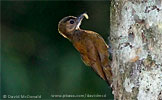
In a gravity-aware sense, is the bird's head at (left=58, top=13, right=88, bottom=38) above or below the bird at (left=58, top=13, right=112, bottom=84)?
above

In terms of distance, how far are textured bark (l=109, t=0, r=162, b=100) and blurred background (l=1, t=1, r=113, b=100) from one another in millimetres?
3434

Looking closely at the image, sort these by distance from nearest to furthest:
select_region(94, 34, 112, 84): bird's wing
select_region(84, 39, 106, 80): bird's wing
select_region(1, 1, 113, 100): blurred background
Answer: select_region(94, 34, 112, 84): bird's wing → select_region(84, 39, 106, 80): bird's wing → select_region(1, 1, 113, 100): blurred background

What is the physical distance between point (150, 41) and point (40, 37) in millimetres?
4452

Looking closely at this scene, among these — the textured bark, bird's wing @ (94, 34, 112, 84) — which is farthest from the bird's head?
the textured bark

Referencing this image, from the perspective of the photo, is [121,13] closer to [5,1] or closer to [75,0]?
[75,0]

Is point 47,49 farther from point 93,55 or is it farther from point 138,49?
point 138,49

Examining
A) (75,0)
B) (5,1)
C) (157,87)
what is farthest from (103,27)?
(157,87)

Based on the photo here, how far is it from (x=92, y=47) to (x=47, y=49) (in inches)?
102

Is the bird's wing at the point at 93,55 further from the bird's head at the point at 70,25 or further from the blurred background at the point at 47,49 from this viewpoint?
the blurred background at the point at 47,49

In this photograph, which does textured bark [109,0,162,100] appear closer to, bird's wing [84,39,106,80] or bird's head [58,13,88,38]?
bird's wing [84,39,106,80]

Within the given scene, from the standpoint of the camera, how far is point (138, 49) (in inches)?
176

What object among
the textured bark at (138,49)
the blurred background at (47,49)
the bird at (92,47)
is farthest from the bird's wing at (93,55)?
A: the blurred background at (47,49)

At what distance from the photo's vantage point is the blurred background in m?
8.12

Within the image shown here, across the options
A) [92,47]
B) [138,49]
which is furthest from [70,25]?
[138,49]
